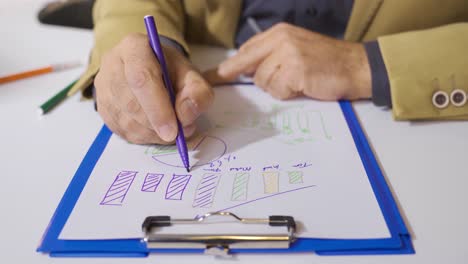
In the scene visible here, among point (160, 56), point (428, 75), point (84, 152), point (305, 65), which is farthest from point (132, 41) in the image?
point (428, 75)

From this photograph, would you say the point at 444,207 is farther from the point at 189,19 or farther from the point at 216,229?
the point at 189,19

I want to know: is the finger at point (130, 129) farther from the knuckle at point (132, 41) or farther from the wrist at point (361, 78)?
the wrist at point (361, 78)

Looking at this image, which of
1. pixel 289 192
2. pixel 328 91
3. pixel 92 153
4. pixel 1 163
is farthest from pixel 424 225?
pixel 1 163

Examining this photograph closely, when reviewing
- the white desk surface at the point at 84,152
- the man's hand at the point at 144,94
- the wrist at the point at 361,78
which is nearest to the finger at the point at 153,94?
the man's hand at the point at 144,94

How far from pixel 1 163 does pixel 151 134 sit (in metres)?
0.20

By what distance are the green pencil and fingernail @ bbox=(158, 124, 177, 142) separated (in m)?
0.26

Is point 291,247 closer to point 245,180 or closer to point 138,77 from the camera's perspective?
point 245,180

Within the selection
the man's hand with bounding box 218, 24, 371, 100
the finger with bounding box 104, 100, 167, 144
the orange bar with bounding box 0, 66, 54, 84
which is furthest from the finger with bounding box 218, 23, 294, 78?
the orange bar with bounding box 0, 66, 54, 84

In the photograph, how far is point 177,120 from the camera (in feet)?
1.73

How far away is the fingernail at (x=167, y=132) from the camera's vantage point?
51 cm

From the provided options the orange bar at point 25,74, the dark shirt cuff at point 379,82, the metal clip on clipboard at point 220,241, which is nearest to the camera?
the metal clip on clipboard at point 220,241

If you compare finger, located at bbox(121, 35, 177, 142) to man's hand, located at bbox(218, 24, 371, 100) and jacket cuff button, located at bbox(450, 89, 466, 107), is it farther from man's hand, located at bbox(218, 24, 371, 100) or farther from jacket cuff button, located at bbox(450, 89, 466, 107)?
jacket cuff button, located at bbox(450, 89, 466, 107)

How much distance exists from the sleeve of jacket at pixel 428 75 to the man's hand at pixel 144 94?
0.90 feet

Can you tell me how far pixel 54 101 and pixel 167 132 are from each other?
27 centimetres
